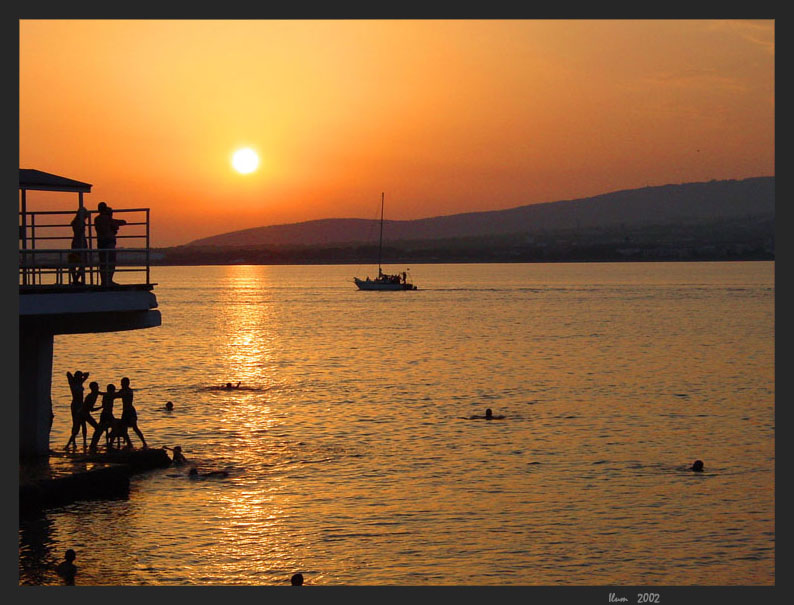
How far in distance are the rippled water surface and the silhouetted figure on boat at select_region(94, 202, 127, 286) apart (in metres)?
6.22

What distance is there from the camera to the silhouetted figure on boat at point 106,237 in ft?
78.8


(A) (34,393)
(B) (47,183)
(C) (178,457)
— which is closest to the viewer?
(B) (47,183)

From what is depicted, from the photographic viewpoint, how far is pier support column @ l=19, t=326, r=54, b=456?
25750mm

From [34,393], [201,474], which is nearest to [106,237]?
[34,393]

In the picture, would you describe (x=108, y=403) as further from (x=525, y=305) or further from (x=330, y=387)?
(x=525, y=305)

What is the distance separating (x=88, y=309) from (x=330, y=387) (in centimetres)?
3852

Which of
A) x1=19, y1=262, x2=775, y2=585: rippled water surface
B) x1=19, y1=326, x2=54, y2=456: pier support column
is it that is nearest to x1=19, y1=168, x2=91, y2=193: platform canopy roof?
x1=19, y1=326, x2=54, y2=456: pier support column

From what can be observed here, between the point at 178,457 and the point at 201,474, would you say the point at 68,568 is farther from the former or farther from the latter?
the point at 178,457

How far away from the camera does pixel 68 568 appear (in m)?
22.1

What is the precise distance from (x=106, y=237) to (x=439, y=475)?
1444cm

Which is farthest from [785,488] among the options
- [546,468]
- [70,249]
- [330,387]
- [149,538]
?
[330,387]

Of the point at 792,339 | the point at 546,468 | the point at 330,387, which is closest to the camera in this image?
the point at 792,339

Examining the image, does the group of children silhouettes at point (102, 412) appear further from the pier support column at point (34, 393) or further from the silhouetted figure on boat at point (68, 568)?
the silhouetted figure on boat at point (68, 568)

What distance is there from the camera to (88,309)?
76.4ft
